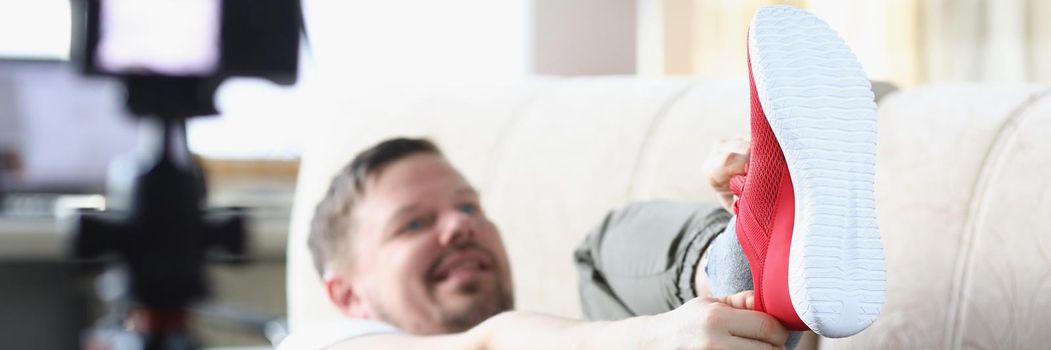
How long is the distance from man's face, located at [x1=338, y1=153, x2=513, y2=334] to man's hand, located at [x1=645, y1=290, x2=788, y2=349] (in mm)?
381

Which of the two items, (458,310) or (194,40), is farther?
(194,40)

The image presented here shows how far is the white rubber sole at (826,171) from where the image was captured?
26.6 inches

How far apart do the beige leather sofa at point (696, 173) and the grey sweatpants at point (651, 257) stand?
0.26 ft

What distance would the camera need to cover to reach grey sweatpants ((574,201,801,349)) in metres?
0.92

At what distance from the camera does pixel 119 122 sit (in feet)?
9.40

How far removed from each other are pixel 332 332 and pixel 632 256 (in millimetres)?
253

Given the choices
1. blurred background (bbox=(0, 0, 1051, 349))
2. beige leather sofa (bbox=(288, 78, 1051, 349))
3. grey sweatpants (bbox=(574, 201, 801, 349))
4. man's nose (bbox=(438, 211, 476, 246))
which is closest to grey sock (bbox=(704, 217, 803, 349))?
grey sweatpants (bbox=(574, 201, 801, 349))

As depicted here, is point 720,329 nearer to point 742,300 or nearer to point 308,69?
point 742,300

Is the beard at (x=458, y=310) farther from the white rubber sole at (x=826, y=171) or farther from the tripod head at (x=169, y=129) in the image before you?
the tripod head at (x=169, y=129)

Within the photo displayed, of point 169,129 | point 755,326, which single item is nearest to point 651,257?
point 755,326

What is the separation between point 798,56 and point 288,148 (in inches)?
97.3

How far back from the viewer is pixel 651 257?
100cm

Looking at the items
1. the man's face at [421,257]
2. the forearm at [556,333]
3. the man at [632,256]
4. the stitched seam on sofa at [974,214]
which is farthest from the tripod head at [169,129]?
the stitched seam on sofa at [974,214]

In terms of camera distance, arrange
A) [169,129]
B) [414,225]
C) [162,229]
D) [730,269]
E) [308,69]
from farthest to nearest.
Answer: [308,69]
[169,129]
[162,229]
[414,225]
[730,269]
